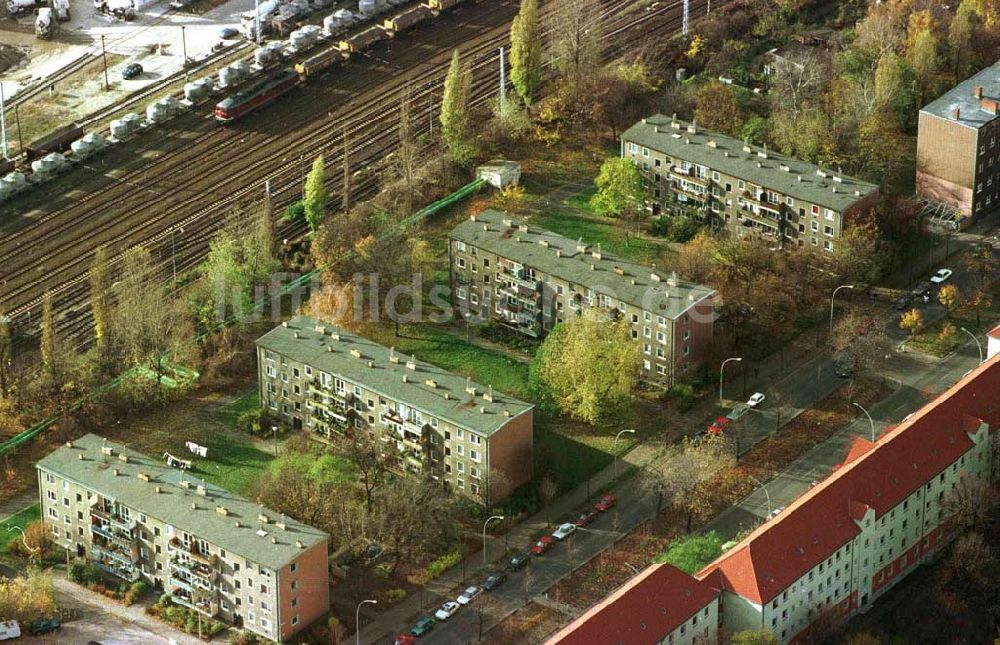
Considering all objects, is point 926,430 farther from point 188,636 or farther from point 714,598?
point 188,636

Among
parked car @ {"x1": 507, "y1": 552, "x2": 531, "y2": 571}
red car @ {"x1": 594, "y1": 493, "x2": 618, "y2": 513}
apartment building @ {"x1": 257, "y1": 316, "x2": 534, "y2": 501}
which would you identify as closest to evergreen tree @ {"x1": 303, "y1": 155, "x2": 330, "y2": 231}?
apartment building @ {"x1": 257, "y1": 316, "x2": 534, "y2": 501}

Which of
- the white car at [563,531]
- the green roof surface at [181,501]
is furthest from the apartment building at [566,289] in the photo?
the green roof surface at [181,501]

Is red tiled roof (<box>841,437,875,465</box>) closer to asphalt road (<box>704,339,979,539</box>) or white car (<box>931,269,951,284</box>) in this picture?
asphalt road (<box>704,339,979,539</box>)

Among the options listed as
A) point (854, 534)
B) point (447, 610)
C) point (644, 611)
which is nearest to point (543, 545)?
point (447, 610)

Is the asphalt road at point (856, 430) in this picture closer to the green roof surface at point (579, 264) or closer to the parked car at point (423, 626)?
the green roof surface at point (579, 264)

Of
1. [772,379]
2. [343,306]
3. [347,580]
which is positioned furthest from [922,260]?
[347,580]
